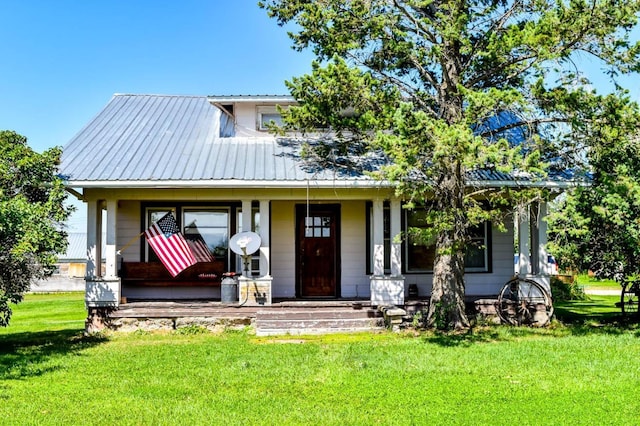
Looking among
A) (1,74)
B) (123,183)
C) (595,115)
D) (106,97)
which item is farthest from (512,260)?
(1,74)

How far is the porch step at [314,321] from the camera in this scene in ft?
37.8

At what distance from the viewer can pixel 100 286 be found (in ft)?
40.3

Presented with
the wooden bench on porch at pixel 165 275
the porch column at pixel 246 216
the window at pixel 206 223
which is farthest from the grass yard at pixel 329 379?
A: the window at pixel 206 223

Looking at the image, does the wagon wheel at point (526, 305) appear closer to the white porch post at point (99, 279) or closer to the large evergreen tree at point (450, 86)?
the large evergreen tree at point (450, 86)

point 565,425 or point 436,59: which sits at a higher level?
point 436,59

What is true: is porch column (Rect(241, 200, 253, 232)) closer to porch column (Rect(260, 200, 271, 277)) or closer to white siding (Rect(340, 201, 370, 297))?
porch column (Rect(260, 200, 271, 277))

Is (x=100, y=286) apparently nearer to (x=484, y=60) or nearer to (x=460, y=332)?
(x=460, y=332)

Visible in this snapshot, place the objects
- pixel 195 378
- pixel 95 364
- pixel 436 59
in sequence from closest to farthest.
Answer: pixel 195 378 → pixel 95 364 → pixel 436 59

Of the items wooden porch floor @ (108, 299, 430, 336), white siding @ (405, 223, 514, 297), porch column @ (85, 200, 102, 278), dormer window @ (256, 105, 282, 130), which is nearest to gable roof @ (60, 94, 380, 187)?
dormer window @ (256, 105, 282, 130)

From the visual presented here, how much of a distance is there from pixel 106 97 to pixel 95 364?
38.7 ft

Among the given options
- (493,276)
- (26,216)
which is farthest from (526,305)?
(26,216)

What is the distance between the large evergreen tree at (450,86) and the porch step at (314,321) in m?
1.31

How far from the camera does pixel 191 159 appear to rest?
1330 centimetres

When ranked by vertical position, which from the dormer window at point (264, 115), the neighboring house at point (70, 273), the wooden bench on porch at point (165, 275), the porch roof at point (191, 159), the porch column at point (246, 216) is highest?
the dormer window at point (264, 115)
